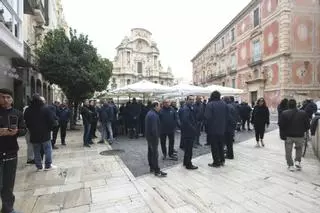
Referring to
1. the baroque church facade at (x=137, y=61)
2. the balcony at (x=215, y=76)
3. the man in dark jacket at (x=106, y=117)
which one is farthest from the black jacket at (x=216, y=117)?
the baroque church facade at (x=137, y=61)

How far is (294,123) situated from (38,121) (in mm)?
5915

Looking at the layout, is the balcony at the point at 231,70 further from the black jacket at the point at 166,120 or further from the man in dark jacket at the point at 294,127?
the man in dark jacket at the point at 294,127

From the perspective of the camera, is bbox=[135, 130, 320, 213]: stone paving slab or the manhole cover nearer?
bbox=[135, 130, 320, 213]: stone paving slab

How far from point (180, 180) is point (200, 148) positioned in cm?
388

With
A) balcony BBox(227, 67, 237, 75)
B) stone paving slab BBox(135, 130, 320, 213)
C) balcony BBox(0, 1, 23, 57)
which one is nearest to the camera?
stone paving slab BBox(135, 130, 320, 213)

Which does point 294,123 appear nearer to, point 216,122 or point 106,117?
point 216,122

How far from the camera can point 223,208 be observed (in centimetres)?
415

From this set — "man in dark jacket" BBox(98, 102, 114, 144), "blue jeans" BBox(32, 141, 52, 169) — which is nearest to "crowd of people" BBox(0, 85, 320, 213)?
"blue jeans" BBox(32, 141, 52, 169)

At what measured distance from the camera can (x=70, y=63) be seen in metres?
16.2

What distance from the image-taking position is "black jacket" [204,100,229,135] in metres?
6.59

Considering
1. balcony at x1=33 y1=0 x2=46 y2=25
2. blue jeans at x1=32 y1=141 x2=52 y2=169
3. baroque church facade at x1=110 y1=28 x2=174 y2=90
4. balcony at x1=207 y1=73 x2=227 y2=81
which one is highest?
baroque church facade at x1=110 y1=28 x2=174 y2=90

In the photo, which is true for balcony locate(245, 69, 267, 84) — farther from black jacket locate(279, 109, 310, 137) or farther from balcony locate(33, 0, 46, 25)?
black jacket locate(279, 109, 310, 137)

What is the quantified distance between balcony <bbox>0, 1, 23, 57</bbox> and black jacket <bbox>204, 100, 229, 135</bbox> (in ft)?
23.6

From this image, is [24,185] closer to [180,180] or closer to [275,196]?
[180,180]
